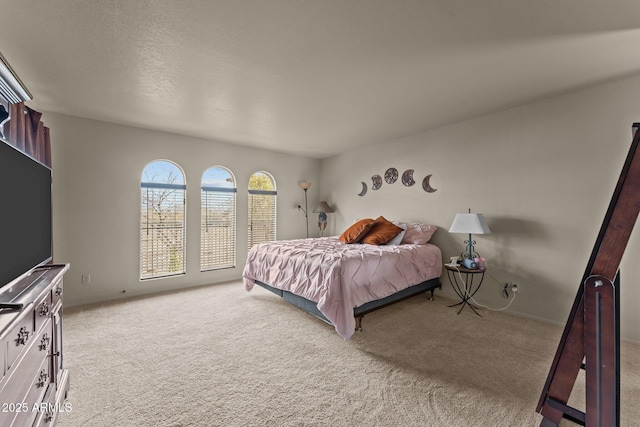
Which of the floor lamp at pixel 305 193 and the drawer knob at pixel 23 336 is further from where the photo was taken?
the floor lamp at pixel 305 193

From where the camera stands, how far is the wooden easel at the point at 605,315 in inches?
49.9

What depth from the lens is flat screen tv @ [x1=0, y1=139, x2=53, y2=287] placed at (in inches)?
46.1

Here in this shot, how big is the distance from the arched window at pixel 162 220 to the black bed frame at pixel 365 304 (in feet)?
5.17

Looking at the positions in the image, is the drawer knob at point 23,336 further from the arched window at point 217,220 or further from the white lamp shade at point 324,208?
the white lamp shade at point 324,208

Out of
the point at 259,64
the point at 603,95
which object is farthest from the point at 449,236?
the point at 259,64

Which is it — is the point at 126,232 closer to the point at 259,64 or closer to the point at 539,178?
the point at 259,64

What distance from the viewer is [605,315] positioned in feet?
4.22

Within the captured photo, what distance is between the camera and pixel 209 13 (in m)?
1.70

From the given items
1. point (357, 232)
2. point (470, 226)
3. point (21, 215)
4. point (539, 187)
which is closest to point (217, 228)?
point (357, 232)

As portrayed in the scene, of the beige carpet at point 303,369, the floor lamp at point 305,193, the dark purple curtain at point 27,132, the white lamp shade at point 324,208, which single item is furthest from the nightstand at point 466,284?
the dark purple curtain at point 27,132

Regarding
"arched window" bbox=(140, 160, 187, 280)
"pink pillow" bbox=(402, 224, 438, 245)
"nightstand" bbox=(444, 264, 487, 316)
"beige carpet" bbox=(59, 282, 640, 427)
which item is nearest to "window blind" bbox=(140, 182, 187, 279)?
"arched window" bbox=(140, 160, 187, 280)

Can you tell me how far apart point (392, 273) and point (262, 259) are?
1.66 meters

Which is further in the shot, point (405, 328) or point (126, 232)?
point (126, 232)

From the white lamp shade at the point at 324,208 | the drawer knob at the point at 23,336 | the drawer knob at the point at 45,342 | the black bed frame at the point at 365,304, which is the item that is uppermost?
the white lamp shade at the point at 324,208
